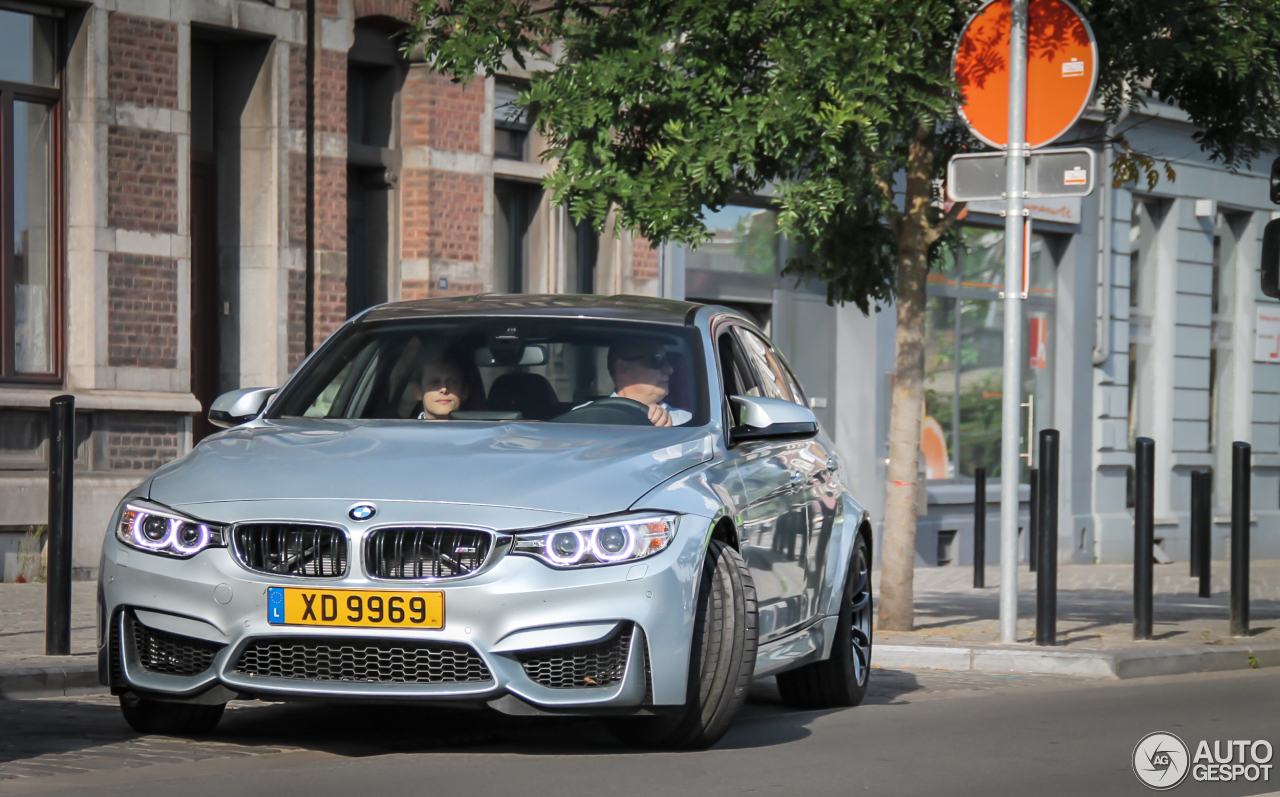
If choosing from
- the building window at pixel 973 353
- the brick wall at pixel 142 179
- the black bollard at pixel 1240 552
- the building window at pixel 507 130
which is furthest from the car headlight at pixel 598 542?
the building window at pixel 973 353

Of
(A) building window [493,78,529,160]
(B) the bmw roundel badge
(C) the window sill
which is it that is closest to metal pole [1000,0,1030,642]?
(B) the bmw roundel badge

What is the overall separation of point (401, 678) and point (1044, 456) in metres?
6.48

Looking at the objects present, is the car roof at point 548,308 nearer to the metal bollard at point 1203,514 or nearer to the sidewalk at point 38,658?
the sidewalk at point 38,658

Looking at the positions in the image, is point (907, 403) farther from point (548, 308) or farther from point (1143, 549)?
point (548, 308)

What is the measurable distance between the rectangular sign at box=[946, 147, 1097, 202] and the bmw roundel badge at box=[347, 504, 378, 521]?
6.22m

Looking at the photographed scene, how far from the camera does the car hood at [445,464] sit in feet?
18.4

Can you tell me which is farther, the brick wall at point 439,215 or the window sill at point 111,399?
the brick wall at point 439,215

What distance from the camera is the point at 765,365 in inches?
313

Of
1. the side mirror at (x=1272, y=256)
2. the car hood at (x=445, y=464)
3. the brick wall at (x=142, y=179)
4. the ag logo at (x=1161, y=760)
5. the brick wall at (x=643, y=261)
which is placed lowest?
the ag logo at (x=1161, y=760)

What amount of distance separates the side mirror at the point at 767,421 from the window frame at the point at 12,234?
8.70m

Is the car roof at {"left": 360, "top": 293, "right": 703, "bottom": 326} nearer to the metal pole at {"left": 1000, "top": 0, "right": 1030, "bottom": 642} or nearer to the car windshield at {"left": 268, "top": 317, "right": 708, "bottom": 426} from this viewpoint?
the car windshield at {"left": 268, "top": 317, "right": 708, "bottom": 426}

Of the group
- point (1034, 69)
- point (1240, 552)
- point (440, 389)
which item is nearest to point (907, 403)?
point (1034, 69)

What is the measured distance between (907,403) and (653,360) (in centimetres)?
529

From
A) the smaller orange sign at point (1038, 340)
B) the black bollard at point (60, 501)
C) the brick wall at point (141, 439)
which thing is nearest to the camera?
the black bollard at point (60, 501)
